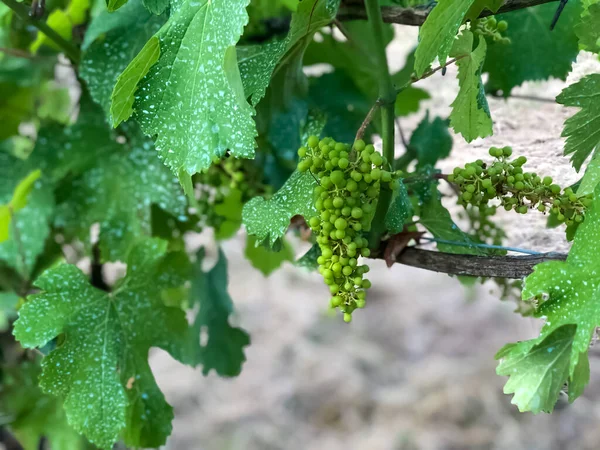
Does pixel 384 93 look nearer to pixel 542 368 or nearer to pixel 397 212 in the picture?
pixel 397 212

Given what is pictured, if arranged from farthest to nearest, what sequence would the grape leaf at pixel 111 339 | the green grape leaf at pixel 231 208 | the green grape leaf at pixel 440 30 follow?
the green grape leaf at pixel 231 208
the grape leaf at pixel 111 339
the green grape leaf at pixel 440 30

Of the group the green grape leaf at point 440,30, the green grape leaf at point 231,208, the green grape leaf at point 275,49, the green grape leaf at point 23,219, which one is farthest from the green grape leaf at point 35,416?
the green grape leaf at point 440,30

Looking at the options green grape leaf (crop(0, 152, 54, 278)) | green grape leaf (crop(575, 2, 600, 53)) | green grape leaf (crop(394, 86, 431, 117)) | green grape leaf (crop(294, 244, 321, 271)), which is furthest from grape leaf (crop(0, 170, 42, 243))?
green grape leaf (crop(575, 2, 600, 53))

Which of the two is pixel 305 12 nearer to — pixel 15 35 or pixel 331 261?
pixel 331 261

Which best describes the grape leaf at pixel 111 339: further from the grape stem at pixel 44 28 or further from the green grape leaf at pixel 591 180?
the green grape leaf at pixel 591 180

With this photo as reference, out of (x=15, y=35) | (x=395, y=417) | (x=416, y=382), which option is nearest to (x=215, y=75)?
(x=15, y=35)

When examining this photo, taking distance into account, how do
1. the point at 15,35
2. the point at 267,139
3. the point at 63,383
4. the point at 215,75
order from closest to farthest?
1. the point at 215,75
2. the point at 63,383
3. the point at 267,139
4. the point at 15,35

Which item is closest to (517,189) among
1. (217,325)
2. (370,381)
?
(217,325)
